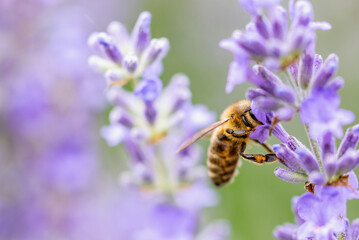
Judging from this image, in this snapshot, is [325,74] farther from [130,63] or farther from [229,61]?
[229,61]

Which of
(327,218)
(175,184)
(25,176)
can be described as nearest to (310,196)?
(327,218)

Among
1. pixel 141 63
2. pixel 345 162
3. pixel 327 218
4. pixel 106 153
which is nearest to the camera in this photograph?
pixel 327 218

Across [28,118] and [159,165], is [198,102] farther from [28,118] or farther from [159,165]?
[159,165]

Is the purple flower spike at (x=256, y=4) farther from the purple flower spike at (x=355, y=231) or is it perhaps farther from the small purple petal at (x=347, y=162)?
the purple flower spike at (x=355, y=231)

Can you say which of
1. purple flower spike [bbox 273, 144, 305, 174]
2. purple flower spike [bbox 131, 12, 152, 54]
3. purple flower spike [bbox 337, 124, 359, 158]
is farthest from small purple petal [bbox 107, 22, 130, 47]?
purple flower spike [bbox 337, 124, 359, 158]

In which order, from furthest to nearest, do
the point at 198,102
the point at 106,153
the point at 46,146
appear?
the point at 198,102
the point at 106,153
the point at 46,146

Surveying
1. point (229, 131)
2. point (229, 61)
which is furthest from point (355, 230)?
point (229, 61)

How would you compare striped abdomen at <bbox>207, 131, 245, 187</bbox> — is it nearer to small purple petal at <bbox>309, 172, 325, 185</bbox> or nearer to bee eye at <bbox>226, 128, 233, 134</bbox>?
bee eye at <bbox>226, 128, 233, 134</bbox>
